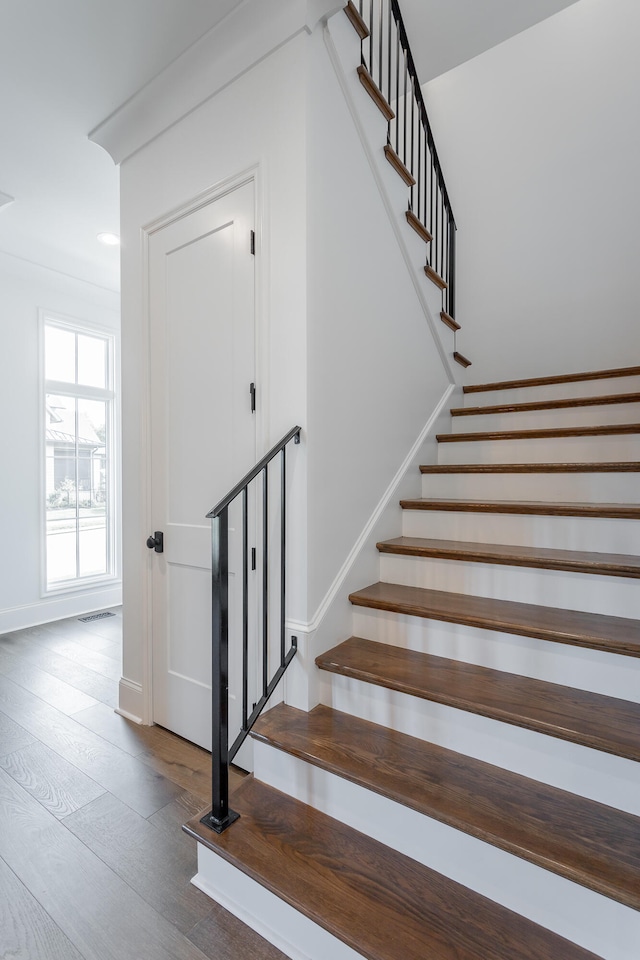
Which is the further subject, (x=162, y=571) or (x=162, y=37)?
(x=162, y=571)

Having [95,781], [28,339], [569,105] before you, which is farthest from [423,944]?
[569,105]

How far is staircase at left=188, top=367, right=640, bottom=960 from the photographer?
100cm

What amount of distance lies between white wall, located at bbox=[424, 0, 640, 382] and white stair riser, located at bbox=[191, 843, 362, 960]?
3.30m

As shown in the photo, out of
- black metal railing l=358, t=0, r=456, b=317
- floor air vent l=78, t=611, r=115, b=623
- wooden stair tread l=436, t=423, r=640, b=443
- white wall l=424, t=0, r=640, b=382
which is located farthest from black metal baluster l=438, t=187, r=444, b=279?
floor air vent l=78, t=611, r=115, b=623

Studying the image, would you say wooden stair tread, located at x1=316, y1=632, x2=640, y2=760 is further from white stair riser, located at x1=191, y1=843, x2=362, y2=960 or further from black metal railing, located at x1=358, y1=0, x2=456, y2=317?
black metal railing, located at x1=358, y1=0, x2=456, y2=317

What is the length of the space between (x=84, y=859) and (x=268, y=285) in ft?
6.44

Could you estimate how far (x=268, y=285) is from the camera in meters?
1.66

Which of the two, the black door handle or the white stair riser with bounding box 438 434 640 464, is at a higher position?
the white stair riser with bounding box 438 434 640 464

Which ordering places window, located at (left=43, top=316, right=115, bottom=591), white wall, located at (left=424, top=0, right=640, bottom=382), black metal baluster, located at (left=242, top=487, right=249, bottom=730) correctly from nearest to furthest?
black metal baluster, located at (left=242, top=487, right=249, bottom=730) < white wall, located at (left=424, top=0, right=640, bottom=382) < window, located at (left=43, top=316, right=115, bottom=591)

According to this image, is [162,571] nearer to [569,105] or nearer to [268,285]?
[268,285]

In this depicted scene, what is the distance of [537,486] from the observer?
203 cm

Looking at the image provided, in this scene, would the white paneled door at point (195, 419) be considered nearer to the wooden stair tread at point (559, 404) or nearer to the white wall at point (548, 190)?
the wooden stair tread at point (559, 404)

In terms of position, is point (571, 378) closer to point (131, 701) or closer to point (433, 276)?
point (433, 276)

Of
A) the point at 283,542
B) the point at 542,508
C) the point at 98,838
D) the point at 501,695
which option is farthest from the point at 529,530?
the point at 98,838
